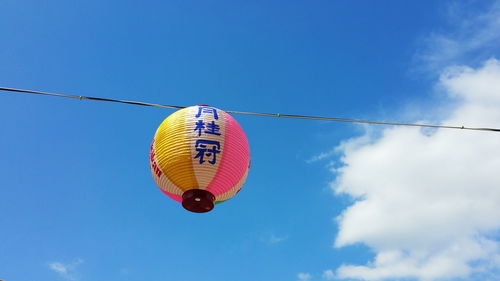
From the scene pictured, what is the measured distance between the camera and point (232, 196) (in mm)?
5918

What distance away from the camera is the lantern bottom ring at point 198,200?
5.31 meters

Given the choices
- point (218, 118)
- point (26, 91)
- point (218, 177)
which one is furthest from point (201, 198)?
point (26, 91)

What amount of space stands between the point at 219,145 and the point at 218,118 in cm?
48

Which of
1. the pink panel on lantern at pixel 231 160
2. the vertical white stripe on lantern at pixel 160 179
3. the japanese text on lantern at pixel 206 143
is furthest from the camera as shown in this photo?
the vertical white stripe on lantern at pixel 160 179

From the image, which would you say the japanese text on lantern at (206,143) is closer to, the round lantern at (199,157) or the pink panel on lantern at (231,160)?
the round lantern at (199,157)

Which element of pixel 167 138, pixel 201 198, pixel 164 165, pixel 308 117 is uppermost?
pixel 308 117

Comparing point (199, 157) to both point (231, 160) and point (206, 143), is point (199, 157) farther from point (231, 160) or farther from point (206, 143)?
→ point (231, 160)

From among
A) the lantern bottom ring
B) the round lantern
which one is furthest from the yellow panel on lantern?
the lantern bottom ring

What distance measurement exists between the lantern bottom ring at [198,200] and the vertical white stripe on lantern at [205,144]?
0.44 ft

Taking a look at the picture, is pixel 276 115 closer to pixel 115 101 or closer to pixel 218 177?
pixel 218 177

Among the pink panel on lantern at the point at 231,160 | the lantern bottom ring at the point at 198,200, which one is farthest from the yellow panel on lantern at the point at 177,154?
the pink panel on lantern at the point at 231,160

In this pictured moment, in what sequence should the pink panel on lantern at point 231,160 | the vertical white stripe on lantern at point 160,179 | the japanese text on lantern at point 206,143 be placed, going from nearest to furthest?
the japanese text on lantern at point 206,143 < the pink panel on lantern at point 231,160 < the vertical white stripe on lantern at point 160,179

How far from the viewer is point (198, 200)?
211 inches

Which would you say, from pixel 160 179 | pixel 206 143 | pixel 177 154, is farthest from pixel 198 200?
pixel 206 143
